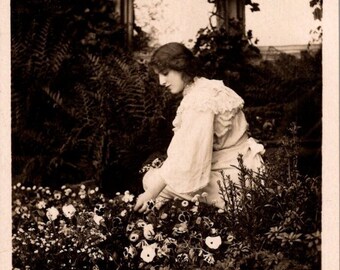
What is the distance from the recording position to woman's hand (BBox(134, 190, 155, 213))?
277 centimetres

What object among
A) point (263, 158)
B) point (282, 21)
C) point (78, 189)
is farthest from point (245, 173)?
A: point (78, 189)

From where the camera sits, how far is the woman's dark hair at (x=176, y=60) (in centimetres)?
276

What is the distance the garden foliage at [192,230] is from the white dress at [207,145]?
5 centimetres

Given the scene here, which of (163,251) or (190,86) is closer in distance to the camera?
(163,251)

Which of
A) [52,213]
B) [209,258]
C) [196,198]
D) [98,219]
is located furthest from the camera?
[52,213]

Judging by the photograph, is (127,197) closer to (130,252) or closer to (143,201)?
(143,201)

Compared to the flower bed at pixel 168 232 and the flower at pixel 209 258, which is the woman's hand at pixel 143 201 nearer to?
the flower bed at pixel 168 232

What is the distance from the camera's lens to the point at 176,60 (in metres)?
2.75

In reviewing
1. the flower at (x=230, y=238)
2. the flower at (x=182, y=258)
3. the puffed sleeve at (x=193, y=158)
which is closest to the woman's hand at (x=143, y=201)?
the puffed sleeve at (x=193, y=158)

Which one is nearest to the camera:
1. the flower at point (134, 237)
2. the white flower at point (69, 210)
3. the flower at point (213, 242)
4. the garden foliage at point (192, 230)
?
the garden foliage at point (192, 230)

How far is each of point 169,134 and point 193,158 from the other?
19 cm

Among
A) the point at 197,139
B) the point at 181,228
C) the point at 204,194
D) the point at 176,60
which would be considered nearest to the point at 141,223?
the point at 181,228

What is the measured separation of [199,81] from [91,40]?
62 centimetres

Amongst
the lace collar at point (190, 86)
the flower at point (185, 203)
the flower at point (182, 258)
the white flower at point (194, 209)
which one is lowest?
the flower at point (182, 258)
